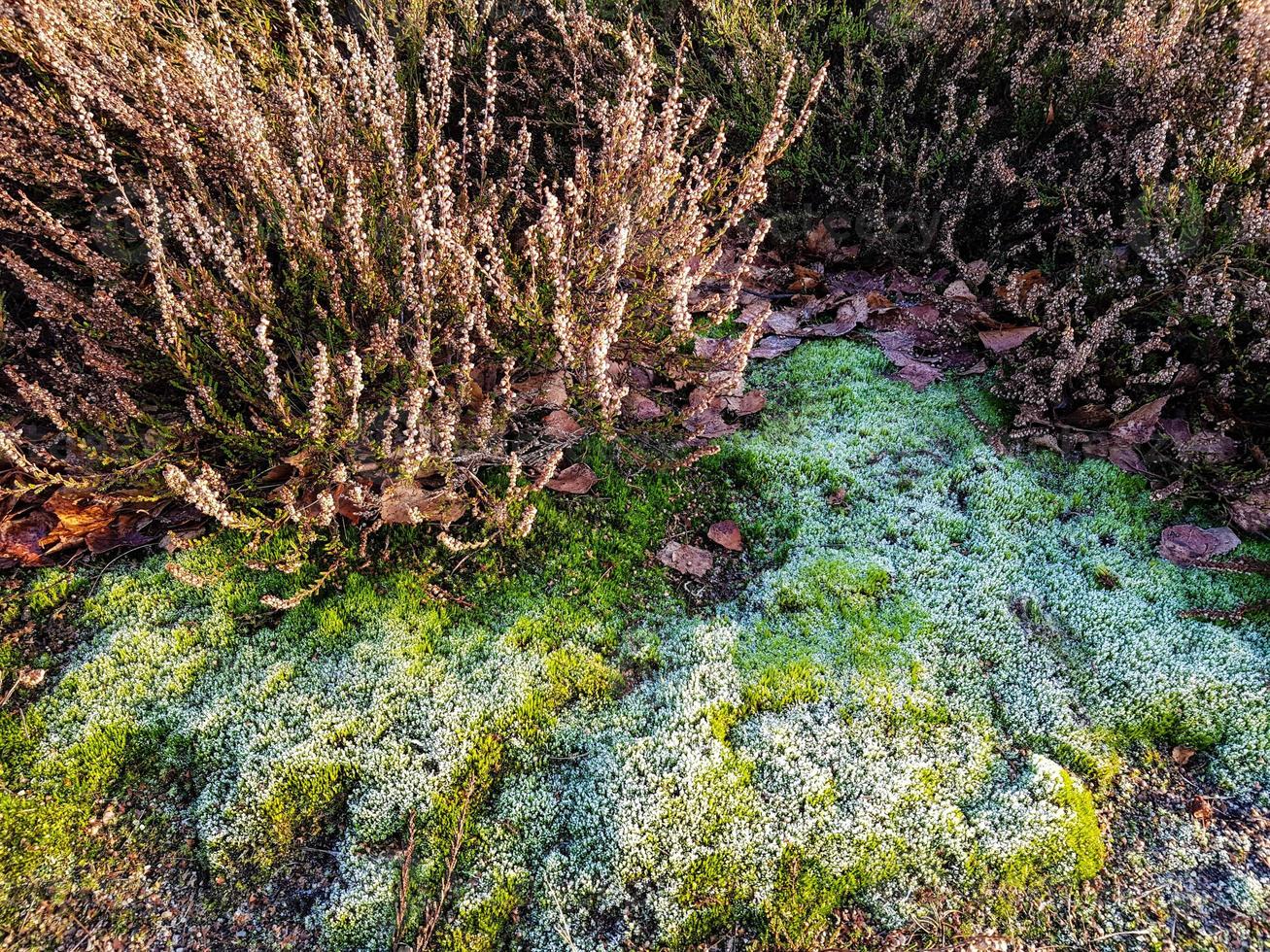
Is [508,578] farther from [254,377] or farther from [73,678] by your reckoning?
[73,678]

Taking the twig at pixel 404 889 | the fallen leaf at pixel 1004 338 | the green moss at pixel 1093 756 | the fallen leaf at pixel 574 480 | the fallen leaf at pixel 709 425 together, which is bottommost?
the twig at pixel 404 889

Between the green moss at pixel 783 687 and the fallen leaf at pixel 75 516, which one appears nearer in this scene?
the green moss at pixel 783 687

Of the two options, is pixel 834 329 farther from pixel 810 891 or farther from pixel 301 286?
pixel 810 891

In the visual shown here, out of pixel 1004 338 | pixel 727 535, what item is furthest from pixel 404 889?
pixel 1004 338

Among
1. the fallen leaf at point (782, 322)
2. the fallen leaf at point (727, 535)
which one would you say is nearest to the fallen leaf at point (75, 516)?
the fallen leaf at point (727, 535)

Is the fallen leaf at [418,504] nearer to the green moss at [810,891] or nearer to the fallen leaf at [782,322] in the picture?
the green moss at [810,891]

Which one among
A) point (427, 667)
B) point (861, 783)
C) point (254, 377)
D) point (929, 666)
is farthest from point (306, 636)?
point (929, 666)
